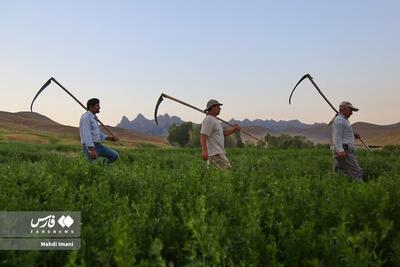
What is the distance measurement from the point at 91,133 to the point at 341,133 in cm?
524

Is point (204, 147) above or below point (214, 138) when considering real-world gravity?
below

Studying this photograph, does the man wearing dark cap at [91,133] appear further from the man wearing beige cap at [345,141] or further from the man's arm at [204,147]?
the man wearing beige cap at [345,141]

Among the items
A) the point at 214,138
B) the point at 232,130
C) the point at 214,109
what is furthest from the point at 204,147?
the point at 232,130

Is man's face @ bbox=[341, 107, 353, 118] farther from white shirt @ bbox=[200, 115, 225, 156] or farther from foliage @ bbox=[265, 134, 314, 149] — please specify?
foliage @ bbox=[265, 134, 314, 149]

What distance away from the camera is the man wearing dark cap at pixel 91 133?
393 inches

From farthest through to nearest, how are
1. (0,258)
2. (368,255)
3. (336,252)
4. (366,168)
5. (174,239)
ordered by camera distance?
(366,168) → (174,239) → (0,258) → (336,252) → (368,255)

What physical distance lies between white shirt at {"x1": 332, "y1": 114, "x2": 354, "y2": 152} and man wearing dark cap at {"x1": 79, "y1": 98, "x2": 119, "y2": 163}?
490 centimetres

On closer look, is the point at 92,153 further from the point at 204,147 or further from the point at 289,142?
the point at 289,142

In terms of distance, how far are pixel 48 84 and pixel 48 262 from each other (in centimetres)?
1335

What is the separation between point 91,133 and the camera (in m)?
10.3

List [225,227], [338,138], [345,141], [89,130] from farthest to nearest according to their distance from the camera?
[345,141]
[89,130]
[338,138]
[225,227]

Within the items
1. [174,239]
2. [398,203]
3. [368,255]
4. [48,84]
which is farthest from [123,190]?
[48,84]

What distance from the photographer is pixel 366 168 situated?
1603cm

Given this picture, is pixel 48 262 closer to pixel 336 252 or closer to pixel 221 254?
pixel 221 254
